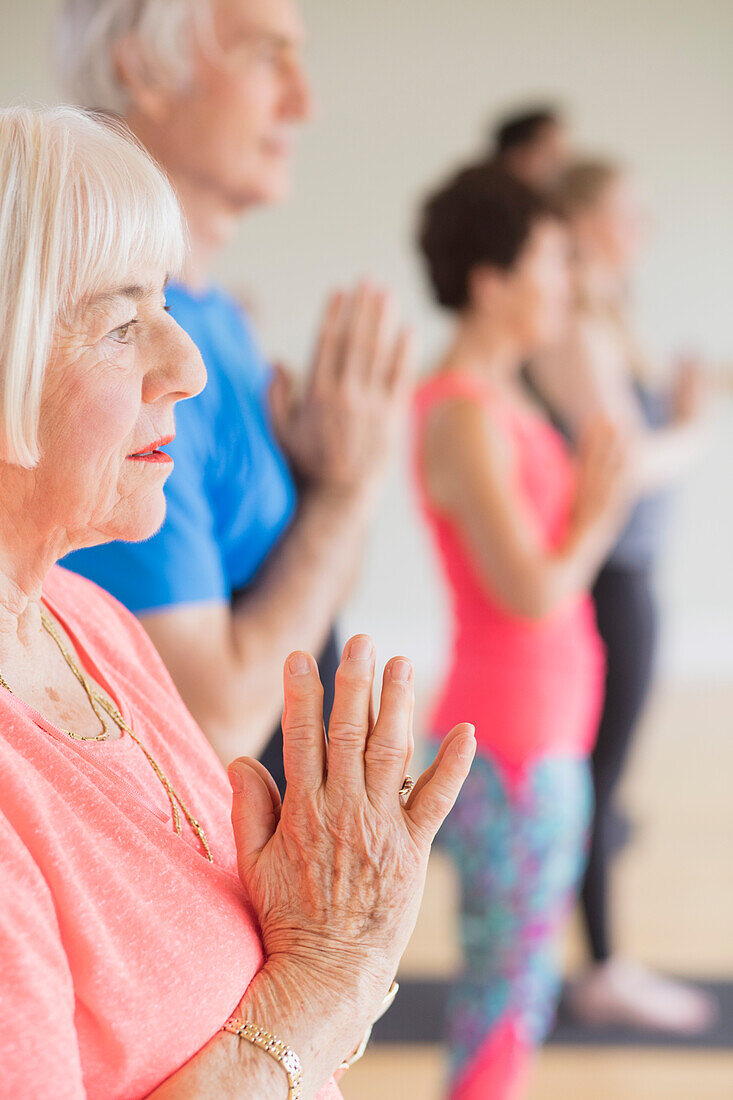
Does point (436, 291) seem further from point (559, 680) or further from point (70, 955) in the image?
point (70, 955)

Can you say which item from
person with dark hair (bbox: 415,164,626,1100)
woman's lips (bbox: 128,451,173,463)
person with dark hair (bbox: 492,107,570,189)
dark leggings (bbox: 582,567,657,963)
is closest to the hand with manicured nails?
woman's lips (bbox: 128,451,173,463)

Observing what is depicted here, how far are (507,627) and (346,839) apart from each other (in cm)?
104

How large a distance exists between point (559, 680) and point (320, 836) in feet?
3.45

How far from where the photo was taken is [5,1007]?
415mm

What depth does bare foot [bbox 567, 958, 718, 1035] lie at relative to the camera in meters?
1.97

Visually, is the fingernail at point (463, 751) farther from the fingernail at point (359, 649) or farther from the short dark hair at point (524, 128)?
the short dark hair at point (524, 128)

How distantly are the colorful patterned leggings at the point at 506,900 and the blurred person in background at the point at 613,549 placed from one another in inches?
22.9

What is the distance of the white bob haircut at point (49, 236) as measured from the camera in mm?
455

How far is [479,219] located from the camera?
5.29 feet

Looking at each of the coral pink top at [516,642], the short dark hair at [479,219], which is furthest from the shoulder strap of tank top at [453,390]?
the short dark hair at [479,219]

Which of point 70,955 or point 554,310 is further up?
point 554,310

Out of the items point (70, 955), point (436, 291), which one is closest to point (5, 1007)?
point (70, 955)

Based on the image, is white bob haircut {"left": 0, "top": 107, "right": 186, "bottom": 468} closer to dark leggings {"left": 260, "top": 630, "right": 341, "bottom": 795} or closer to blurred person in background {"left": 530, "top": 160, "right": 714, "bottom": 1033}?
dark leggings {"left": 260, "top": 630, "right": 341, "bottom": 795}

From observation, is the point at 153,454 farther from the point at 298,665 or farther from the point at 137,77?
the point at 137,77
